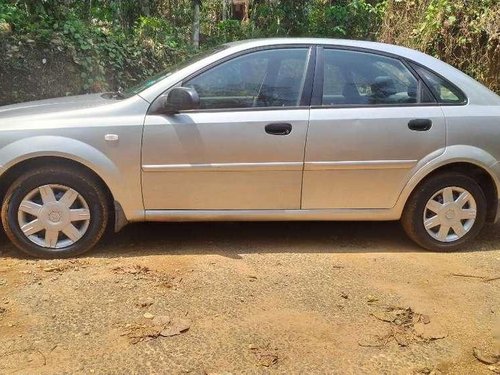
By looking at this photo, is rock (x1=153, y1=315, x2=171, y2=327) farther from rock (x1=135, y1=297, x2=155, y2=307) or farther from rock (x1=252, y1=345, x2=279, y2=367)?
rock (x1=252, y1=345, x2=279, y2=367)

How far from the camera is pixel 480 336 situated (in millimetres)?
3254

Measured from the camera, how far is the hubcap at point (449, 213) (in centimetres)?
440

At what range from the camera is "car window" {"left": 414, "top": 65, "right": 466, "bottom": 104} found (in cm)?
433

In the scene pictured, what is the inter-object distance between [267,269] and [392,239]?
1.36 meters

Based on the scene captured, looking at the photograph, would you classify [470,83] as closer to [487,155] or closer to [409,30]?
[487,155]

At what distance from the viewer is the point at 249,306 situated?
3.48m

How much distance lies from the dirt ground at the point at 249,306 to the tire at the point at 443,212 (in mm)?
140

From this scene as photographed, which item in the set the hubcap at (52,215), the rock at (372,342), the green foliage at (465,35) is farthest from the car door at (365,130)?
the green foliage at (465,35)

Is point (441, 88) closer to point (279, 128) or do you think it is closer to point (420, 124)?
point (420, 124)

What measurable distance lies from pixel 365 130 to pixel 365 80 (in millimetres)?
431

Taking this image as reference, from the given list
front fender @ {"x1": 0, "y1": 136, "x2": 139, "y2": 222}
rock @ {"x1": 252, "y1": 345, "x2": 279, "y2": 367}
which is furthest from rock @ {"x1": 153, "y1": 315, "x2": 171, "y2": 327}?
front fender @ {"x1": 0, "y1": 136, "x2": 139, "y2": 222}

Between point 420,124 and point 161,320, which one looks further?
point 420,124

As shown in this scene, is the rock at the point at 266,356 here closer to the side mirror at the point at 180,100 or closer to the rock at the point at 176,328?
the rock at the point at 176,328

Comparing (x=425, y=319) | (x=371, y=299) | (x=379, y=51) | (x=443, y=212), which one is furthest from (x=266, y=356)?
(x=379, y=51)
